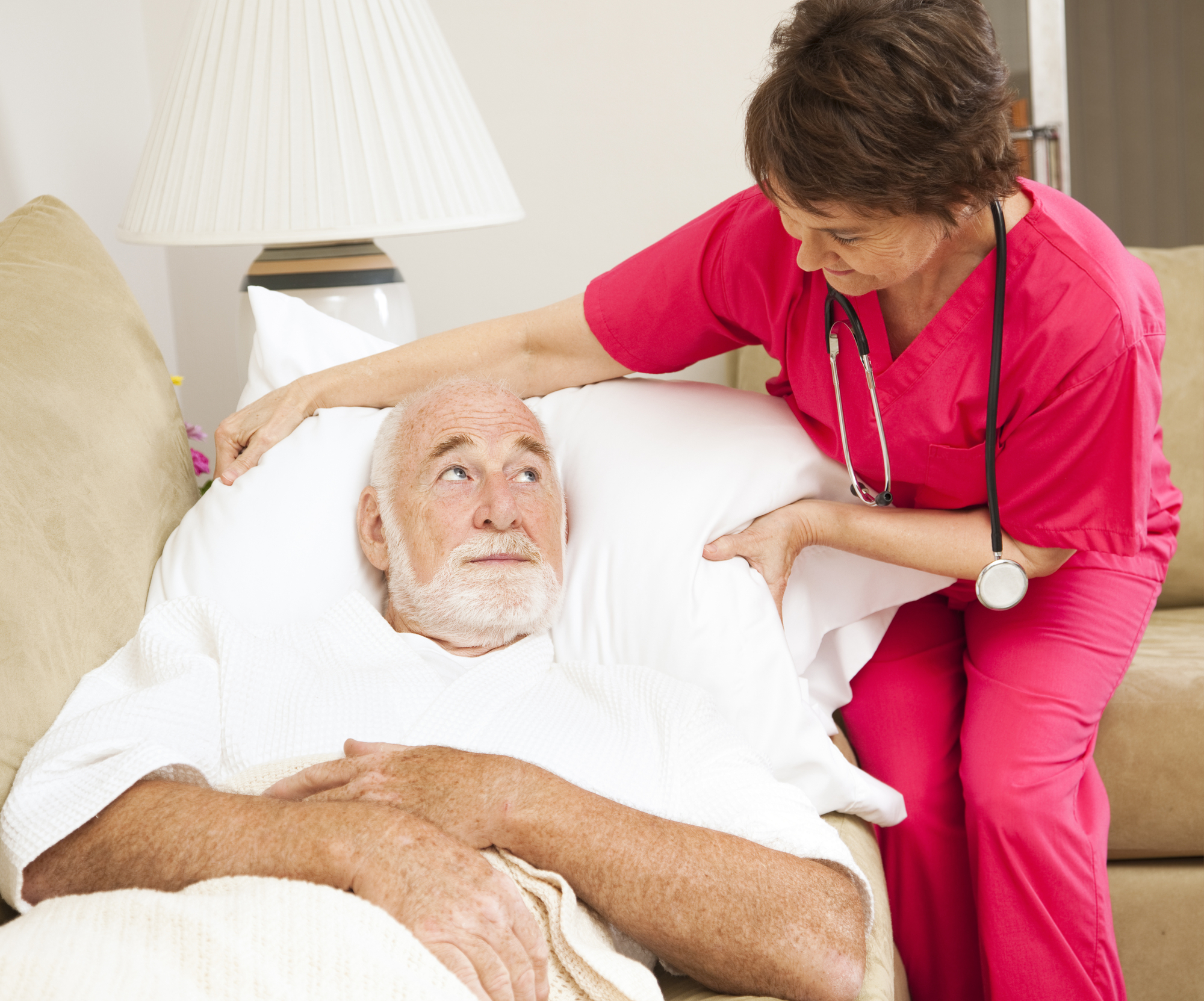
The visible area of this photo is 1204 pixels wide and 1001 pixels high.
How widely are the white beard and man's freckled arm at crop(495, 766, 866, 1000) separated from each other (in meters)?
0.34

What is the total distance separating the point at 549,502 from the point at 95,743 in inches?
24.4

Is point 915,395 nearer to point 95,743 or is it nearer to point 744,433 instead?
point 744,433

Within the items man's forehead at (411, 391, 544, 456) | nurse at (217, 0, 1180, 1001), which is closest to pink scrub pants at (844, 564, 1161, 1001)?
nurse at (217, 0, 1180, 1001)

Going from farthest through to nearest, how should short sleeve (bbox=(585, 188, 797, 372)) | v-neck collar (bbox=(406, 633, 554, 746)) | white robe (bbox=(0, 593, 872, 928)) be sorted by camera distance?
short sleeve (bbox=(585, 188, 797, 372)) < v-neck collar (bbox=(406, 633, 554, 746)) < white robe (bbox=(0, 593, 872, 928))

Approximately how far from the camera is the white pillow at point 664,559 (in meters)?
1.30

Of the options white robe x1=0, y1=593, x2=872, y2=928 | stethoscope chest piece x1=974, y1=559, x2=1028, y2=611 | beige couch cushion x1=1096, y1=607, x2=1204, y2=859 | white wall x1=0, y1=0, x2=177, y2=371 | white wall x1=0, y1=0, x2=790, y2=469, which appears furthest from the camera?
white wall x1=0, y1=0, x2=790, y2=469

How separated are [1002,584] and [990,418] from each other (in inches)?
8.1

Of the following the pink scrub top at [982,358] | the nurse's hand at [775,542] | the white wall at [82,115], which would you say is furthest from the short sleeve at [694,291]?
the white wall at [82,115]

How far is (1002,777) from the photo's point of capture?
4.40 feet

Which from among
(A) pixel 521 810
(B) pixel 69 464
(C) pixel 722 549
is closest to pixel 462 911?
(A) pixel 521 810

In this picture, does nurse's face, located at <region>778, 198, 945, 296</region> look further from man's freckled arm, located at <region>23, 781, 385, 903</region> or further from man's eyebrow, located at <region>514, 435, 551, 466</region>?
man's freckled arm, located at <region>23, 781, 385, 903</region>

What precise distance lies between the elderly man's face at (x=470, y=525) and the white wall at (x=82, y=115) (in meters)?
1.09

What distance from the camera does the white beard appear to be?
1.32m

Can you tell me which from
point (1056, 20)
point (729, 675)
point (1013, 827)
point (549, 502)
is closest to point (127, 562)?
point (549, 502)
